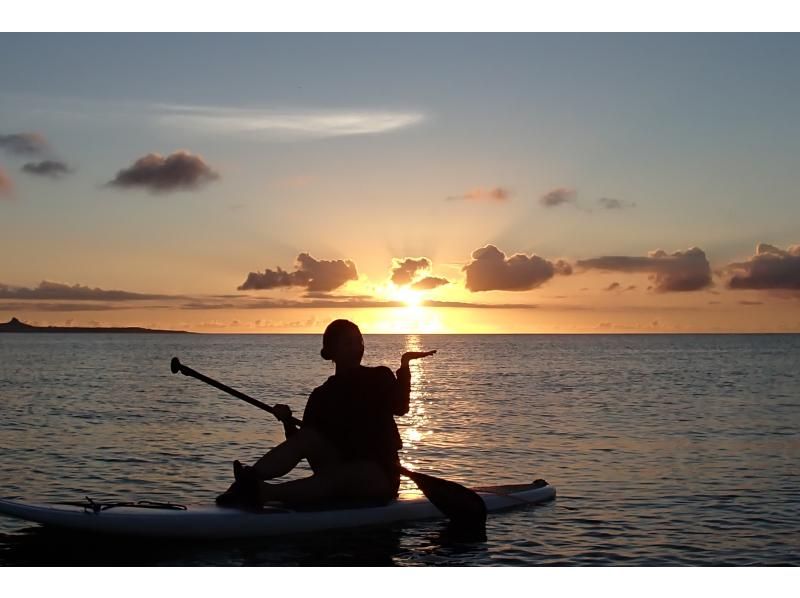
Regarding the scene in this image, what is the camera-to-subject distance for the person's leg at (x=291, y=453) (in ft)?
33.5

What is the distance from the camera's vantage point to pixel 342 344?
10430 mm

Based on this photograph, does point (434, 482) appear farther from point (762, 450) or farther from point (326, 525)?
point (762, 450)

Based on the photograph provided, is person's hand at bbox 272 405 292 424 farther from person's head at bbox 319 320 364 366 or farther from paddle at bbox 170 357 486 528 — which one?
paddle at bbox 170 357 486 528

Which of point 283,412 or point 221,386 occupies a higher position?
point 221,386

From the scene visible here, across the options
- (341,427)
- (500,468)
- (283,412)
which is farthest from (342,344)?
(500,468)

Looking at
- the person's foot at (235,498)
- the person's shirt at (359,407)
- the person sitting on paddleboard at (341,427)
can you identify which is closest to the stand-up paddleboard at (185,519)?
the person's foot at (235,498)

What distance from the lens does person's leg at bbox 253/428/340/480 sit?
10.2m

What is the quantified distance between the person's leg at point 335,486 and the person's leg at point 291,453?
0.50 metres

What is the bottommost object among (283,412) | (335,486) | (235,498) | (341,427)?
(235,498)

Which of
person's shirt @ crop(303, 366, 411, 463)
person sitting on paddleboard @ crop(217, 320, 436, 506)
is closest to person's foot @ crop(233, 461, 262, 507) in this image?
person sitting on paddleboard @ crop(217, 320, 436, 506)

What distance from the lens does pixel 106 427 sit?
26.6 m

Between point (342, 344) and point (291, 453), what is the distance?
1376 mm

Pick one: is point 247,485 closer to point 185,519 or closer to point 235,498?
point 235,498

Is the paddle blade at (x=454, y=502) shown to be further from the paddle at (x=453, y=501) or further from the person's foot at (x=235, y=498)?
the person's foot at (x=235, y=498)
